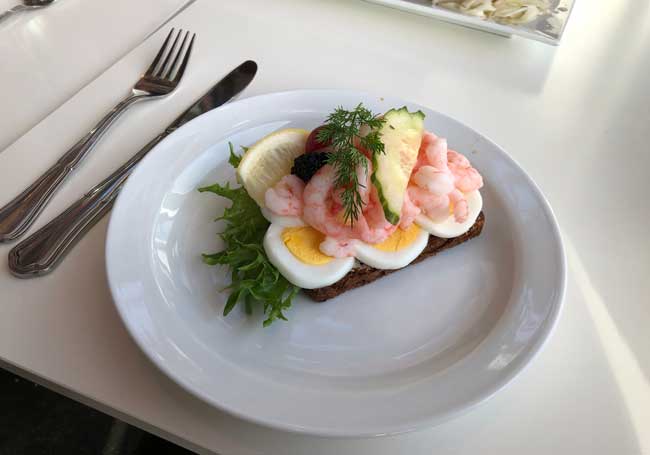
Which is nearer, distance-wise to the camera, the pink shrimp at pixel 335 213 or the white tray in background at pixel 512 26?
the pink shrimp at pixel 335 213

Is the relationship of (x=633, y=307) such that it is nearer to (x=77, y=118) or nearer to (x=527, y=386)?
(x=527, y=386)

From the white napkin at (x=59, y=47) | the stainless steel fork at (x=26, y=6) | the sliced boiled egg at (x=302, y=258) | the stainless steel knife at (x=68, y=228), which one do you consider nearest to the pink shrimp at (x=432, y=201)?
the sliced boiled egg at (x=302, y=258)

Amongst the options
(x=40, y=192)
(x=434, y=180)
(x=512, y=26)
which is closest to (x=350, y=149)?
(x=434, y=180)

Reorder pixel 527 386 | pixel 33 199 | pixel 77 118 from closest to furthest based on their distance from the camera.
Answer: pixel 527 386
pixel 33 199
pixel 77 118

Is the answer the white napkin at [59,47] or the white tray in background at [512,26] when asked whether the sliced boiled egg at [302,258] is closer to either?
the white napkin at [59,47]

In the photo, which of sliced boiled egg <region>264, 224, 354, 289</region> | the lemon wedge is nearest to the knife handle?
the lemon wedge

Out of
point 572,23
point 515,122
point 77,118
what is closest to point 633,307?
point 515,122

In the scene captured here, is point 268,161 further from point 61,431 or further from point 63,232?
point 61,431
